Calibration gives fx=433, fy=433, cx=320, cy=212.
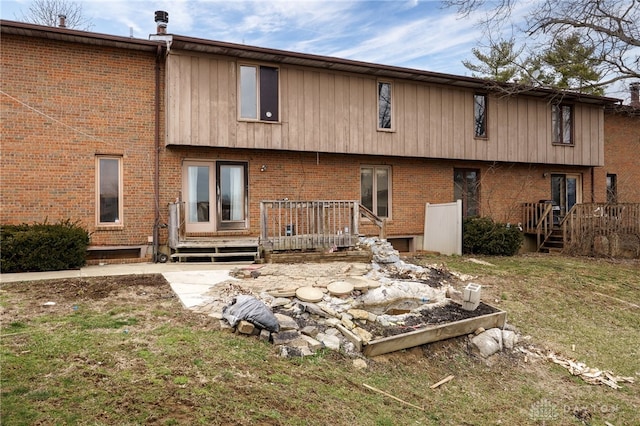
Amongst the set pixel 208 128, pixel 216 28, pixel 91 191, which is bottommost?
pixel 91 191

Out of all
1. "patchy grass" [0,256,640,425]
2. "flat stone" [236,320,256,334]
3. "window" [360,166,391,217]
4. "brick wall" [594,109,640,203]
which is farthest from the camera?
"brick wall" [594,109,640,203]

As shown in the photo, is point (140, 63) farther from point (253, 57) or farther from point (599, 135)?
point (599, 135)

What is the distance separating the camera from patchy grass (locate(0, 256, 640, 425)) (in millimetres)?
3535

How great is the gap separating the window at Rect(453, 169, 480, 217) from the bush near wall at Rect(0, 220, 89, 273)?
12.2 metres

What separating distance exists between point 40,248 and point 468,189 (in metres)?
13.4

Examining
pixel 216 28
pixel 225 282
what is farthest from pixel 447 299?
pixel 216 28

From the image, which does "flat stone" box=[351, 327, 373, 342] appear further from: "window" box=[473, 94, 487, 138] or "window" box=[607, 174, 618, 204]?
"window" box=[607, 174, 618, 204]

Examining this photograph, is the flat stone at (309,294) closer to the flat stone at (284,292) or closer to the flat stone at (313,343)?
the flat stone at (284,292)

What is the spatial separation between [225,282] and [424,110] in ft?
31.1

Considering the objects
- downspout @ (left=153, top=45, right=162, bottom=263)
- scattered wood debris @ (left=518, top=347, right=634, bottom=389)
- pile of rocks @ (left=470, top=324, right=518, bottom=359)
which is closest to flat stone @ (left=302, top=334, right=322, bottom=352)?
pile of rocks @ (left=470, top=324, right=518, bottom=359)

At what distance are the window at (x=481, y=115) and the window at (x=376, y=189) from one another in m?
3.85

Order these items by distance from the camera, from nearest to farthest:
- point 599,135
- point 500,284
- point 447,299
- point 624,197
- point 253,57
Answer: point 447,299
point 500,284
point 253,57
point 599,135
point 624,197

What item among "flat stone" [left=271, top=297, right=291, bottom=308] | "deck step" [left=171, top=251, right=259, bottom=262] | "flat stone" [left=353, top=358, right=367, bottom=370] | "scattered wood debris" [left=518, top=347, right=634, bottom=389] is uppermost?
"deck step" [left=171, top=251, right=259, bottom=262]

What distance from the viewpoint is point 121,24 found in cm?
1420
